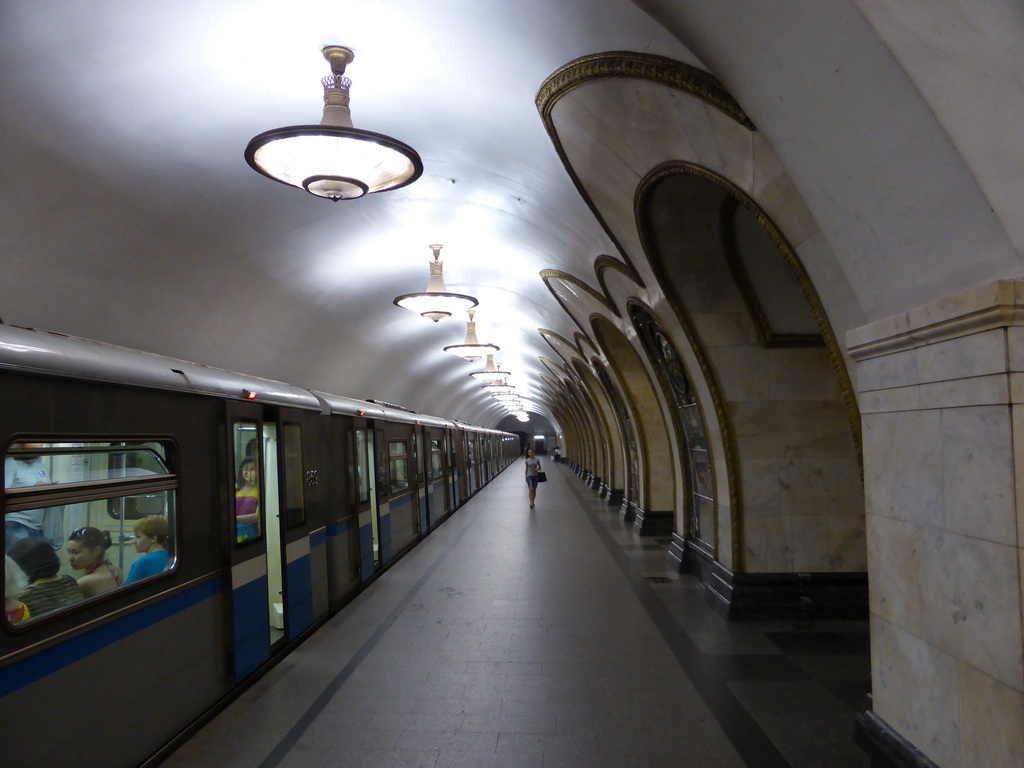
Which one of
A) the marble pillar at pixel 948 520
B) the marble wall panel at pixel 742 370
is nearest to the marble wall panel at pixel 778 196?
the marble pillar at pixel 948 520

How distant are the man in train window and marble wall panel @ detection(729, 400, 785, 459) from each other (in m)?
5.90

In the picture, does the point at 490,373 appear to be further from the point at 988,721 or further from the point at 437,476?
the point at 988,721

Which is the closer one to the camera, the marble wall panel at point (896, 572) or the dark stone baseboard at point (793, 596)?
the marble wall panel at point (896, 572)

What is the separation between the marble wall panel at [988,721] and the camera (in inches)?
96.6

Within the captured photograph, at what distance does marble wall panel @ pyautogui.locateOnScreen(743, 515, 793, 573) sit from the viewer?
6953 mm

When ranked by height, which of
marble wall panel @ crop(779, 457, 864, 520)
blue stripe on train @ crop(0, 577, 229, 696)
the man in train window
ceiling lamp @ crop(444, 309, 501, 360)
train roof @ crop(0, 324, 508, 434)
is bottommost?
blue stripe on train @ crop(0, 577, 229, 696)

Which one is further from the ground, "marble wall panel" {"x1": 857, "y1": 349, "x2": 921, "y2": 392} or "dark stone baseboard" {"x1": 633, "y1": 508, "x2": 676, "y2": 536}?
"marble wall panel" {"x1": 857, "y1": 349, "x2": 921, "y2": 392}

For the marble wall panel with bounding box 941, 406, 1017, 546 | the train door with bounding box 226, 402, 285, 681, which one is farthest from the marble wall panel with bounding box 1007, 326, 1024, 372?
the train door with bounding box 226, 402, 285, 681

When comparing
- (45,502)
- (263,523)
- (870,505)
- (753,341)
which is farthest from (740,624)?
(45,502)

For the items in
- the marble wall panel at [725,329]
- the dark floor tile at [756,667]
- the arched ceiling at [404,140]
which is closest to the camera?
the arched ceiling at [404,140]

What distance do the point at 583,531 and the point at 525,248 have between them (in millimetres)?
5644

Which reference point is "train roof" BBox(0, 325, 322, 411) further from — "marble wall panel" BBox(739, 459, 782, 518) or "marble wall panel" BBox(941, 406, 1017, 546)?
"marble wall panel" BBox(739, 459, 782, 518)

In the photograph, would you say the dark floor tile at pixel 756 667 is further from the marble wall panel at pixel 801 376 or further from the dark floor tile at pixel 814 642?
the marble wall panel at pixel 801 376

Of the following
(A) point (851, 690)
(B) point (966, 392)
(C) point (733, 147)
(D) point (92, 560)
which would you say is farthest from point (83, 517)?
(A) point (851, 690)
